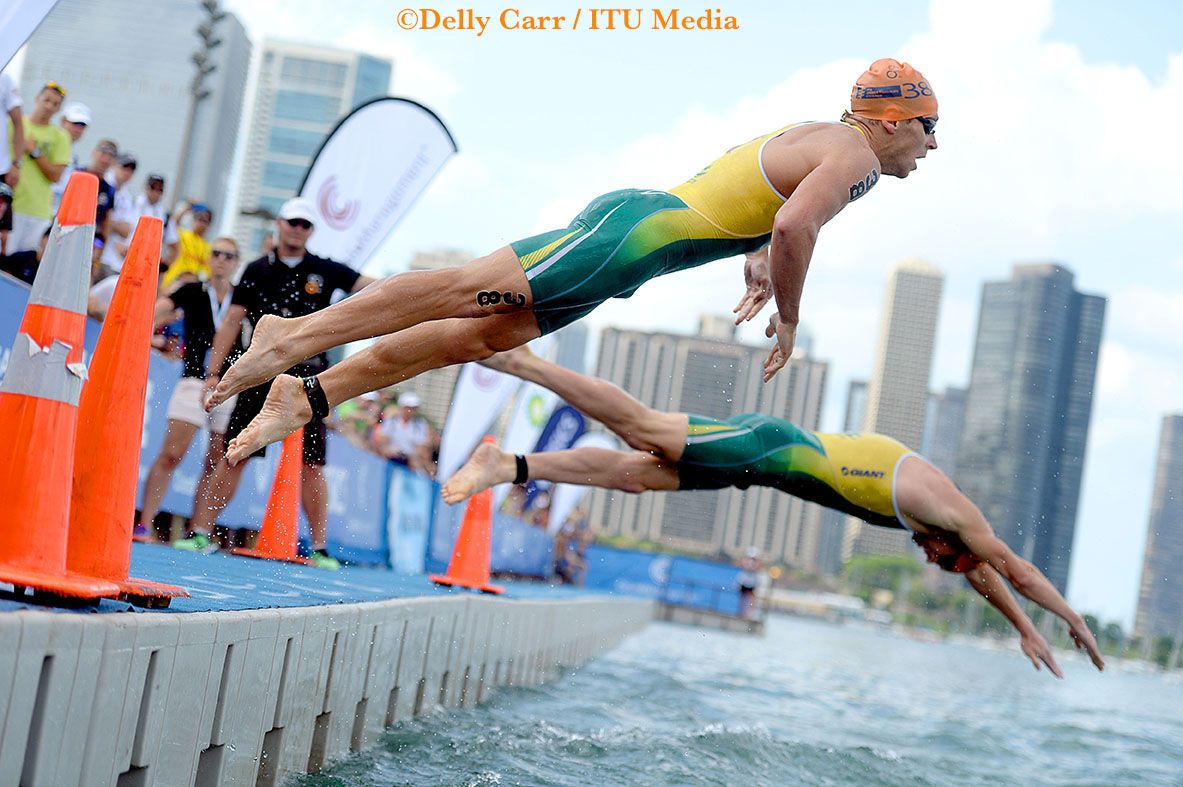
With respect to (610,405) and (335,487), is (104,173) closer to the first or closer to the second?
(335,487)

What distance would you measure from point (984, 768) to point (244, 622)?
5.18 metres

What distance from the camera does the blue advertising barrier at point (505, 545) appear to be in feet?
51.2

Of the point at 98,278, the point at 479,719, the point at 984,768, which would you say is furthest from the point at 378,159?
the point at 984,768

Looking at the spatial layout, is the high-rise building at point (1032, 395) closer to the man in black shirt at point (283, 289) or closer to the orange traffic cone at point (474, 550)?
the orange traffic cone at point (474, 550)

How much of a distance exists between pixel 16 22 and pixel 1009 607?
5.87 meters

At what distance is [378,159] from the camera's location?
1184cm

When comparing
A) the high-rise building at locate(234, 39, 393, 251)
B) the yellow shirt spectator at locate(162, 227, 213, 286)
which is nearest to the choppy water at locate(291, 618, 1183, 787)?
the yellow shirt spectator at locate(162, 227, 213, 286)

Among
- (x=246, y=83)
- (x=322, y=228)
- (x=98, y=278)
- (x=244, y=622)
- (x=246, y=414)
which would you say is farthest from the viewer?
(x=246, y=83)

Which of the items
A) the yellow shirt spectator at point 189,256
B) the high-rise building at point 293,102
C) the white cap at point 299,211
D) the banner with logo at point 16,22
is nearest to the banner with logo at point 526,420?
the yellow shirt spectator at point 189,256

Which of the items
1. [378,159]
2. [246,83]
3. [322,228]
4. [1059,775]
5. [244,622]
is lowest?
[1059,775]

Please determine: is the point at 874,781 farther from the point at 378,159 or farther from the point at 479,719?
the point at 378,159

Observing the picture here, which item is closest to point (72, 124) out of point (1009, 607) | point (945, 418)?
point (1009, 607)

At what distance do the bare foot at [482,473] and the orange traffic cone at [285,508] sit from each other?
54.0 inches

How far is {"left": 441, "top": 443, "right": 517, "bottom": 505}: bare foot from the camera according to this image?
632 cm
